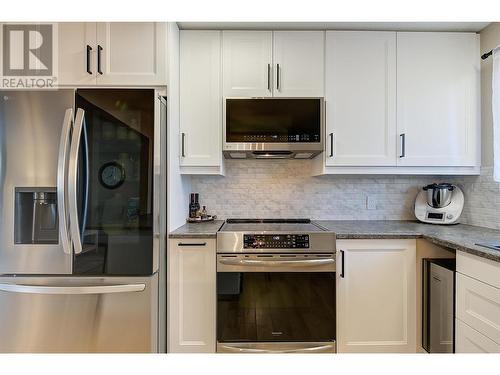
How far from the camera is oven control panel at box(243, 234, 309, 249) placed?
162cm

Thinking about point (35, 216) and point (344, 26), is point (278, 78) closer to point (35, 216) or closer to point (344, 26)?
point (344, 26)

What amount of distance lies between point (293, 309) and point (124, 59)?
6.11ft

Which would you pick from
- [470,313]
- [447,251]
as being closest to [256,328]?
[470,313]

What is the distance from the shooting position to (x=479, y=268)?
4.07ft

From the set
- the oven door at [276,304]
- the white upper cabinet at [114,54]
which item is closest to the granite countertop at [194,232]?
the oven door at [276,304]

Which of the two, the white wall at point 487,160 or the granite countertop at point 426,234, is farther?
the white wall at point 487,160

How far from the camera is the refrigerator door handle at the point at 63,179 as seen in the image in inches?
53.7

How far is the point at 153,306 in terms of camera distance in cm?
151

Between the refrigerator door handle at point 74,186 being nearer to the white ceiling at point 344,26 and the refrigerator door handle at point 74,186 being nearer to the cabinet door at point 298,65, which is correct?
the white ceiling at point 344,26

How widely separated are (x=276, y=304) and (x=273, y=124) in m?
1.17

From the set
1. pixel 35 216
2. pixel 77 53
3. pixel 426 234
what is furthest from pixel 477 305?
pixel 77 53

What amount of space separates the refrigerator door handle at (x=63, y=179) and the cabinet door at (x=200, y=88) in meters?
0.70

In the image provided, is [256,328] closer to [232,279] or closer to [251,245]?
[232,279]

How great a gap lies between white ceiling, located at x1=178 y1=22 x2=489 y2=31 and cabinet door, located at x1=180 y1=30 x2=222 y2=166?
0.06 metres
